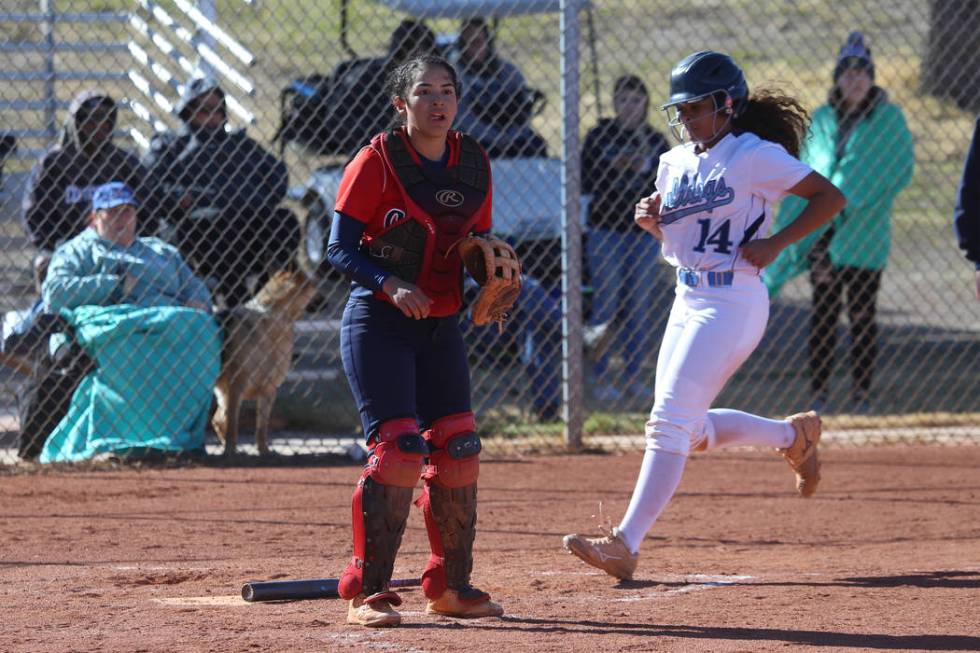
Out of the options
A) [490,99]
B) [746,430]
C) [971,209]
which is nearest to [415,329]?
[746,430]

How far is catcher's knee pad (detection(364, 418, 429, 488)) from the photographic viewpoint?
13.5 feet

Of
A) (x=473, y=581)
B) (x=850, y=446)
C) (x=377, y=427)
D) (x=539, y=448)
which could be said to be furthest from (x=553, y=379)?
(x=377, y=427)

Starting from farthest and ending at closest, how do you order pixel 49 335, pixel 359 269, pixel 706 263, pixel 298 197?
pixel 298 197
pixel 49 335
pixel 706 263
pixel 359 269

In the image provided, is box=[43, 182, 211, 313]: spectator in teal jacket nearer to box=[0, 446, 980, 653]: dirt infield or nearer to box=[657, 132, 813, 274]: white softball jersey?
box=[0, 446, 980, 653]: dirt infield

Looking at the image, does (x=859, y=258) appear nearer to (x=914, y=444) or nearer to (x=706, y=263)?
(x=914, y=444)

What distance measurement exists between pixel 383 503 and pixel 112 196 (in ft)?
13.6

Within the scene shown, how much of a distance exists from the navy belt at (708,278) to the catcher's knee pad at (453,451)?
40.4 inches

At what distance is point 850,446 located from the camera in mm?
8516

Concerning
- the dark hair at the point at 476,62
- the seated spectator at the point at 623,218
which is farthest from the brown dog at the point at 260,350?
the seated spectator at the point at 623,218

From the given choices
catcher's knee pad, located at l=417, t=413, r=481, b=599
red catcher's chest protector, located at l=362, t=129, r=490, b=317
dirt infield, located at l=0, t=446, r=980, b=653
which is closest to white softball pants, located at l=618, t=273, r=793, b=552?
dirt infield, located at l=0, t=446, r=980, b=653

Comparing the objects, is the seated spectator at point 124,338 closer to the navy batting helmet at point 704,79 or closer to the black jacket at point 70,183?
the black jacket at point 70,183

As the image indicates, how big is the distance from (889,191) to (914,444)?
→ 1.79 meters

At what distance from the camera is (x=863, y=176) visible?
917 centimetres

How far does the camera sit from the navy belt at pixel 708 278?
4742 mm
